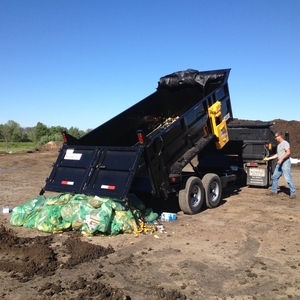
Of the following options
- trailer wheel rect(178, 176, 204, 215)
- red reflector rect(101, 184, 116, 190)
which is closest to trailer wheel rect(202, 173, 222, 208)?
trailer wheel rect(178, 176, 204, 215)

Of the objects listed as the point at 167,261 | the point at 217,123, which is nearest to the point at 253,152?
the point at 217,123

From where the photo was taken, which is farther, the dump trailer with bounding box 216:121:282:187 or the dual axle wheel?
the dump trailer with bounding box 216:121:282:187

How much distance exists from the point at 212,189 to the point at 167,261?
A: 380 centimetres

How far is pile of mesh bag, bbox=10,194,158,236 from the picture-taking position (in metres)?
6.08

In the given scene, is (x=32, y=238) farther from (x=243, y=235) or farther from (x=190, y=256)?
(x=243, y=235)

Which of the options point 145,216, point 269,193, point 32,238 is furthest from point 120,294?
point 269,193

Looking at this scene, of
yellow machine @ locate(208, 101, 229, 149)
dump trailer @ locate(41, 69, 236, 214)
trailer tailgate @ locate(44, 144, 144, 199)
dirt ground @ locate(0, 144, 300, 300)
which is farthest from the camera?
yellow machine @ locate(208, 101, 229, 149)

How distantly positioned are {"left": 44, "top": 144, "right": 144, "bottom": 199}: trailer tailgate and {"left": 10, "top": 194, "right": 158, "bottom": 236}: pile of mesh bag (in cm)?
19

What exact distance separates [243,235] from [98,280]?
2992mm

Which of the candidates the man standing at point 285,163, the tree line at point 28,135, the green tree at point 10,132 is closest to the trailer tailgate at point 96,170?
the man standing at point 285,163

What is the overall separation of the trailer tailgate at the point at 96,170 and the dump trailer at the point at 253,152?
4.96 m

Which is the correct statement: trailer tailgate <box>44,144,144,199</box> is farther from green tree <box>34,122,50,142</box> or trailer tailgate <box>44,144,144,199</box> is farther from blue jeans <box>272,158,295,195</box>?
green tree <box>34,122,50,142</box>

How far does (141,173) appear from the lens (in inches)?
300

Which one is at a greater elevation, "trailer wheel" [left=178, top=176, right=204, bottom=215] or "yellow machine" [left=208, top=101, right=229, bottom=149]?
"yellow machine" [left=208, top=101, right=229, bottom=149]
